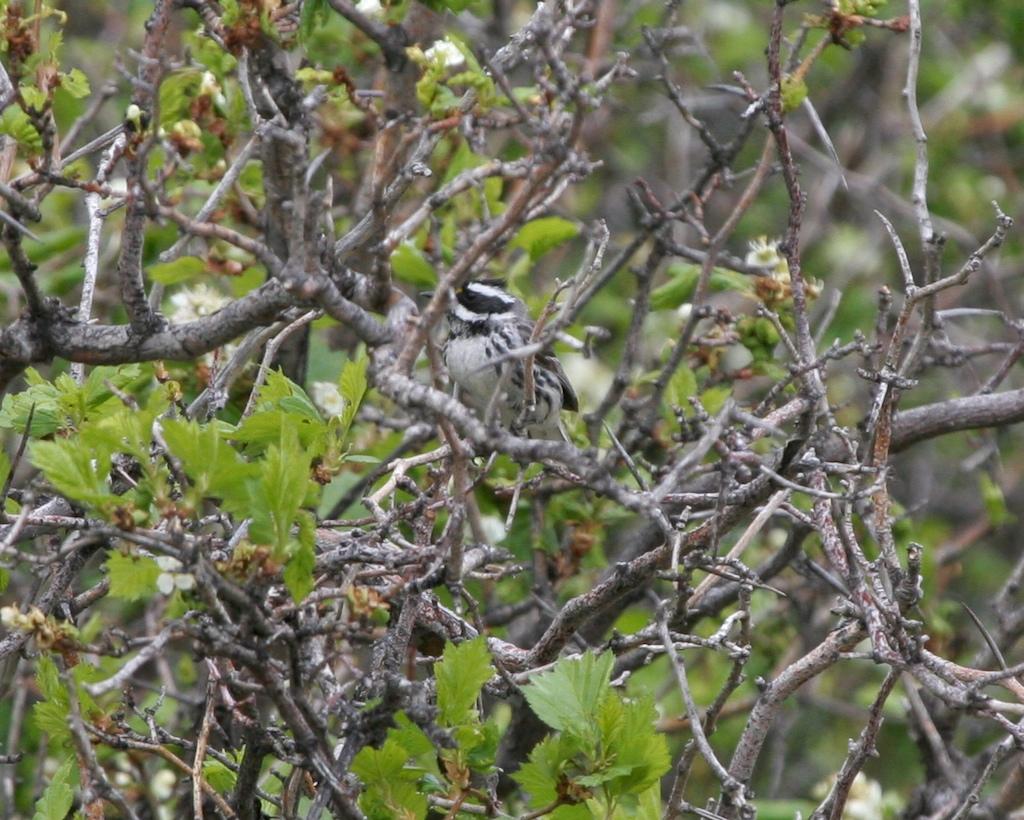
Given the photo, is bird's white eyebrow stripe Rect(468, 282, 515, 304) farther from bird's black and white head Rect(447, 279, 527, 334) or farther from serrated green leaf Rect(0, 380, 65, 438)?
serrated green leaf Rect(0, 380, 65, 438)

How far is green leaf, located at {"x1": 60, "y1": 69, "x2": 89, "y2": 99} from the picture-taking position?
3562 millimetres

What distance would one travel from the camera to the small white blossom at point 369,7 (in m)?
4.30

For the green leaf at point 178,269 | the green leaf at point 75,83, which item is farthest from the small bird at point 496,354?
the green leaf at point 75,83

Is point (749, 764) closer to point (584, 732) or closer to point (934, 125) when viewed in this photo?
point (584, 732)

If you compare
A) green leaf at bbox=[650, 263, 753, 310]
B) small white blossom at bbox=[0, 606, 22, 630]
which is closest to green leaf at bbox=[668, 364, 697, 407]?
green leaf at bbox=[650, 263, 753, 310]

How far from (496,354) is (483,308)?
0.92ft

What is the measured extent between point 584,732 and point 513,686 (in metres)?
0.41

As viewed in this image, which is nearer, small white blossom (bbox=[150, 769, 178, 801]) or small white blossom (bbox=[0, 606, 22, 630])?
small white blossom (bbox=[0, 606, 22, 630])

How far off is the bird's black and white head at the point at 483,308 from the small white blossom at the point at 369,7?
4.76 ft

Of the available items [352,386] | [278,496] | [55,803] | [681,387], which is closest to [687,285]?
[681,387]

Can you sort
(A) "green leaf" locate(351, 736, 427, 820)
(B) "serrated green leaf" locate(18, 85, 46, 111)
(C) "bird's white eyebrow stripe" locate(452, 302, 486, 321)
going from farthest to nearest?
(C) "bird's white eyebrow stripe" locate(452, 302, 486, 321) < (B) "serrated green leaf" locate(18, 85, 46, 111) < (A) "green leaf" locate(351, 736, 427, 820)

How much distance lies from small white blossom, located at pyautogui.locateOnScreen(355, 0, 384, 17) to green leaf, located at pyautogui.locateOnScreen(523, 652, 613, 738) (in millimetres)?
2096

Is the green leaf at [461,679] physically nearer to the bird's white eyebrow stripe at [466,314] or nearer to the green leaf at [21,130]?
the green leaf at [21,130]

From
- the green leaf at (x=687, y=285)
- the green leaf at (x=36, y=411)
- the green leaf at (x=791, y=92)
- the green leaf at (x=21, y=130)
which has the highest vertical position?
the green leaf at (x=791, y=92)
